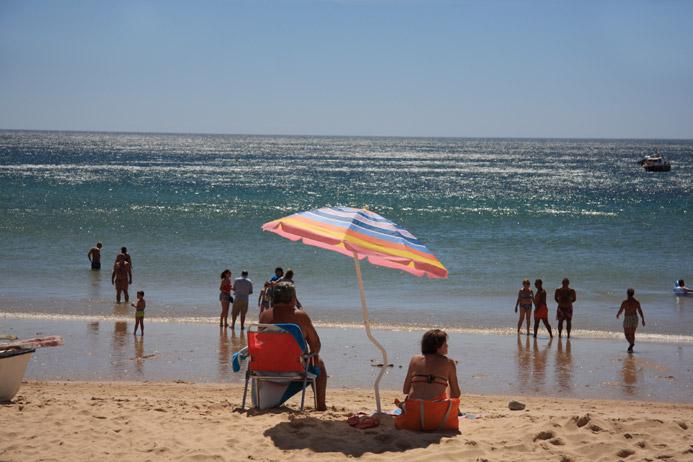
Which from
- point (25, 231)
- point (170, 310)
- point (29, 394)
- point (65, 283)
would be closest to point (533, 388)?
point (29, 394)

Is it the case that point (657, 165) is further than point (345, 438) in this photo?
Yes

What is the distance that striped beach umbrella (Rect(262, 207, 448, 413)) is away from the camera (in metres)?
6.29

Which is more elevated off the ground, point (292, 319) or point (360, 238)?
point (360, 238)

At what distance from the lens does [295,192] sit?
5822cm

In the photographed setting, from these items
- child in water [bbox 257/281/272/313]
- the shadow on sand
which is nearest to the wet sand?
child in water [bbox 257/281/272/313]

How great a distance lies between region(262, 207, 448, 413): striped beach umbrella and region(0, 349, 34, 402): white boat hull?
8.97 feet

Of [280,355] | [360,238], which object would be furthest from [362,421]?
[360,238]

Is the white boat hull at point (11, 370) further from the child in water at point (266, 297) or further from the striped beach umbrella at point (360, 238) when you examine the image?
the child in water at point (266, 297)

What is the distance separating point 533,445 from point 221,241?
24005 millimetres

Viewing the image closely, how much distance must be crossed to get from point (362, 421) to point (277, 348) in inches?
37.2

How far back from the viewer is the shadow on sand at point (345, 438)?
602 cm

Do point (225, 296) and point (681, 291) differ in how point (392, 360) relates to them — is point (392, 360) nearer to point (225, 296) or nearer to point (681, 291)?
point (225, 296)

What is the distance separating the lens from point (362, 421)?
21.8 ft

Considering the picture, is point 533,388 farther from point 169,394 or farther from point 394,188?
point 394,188
